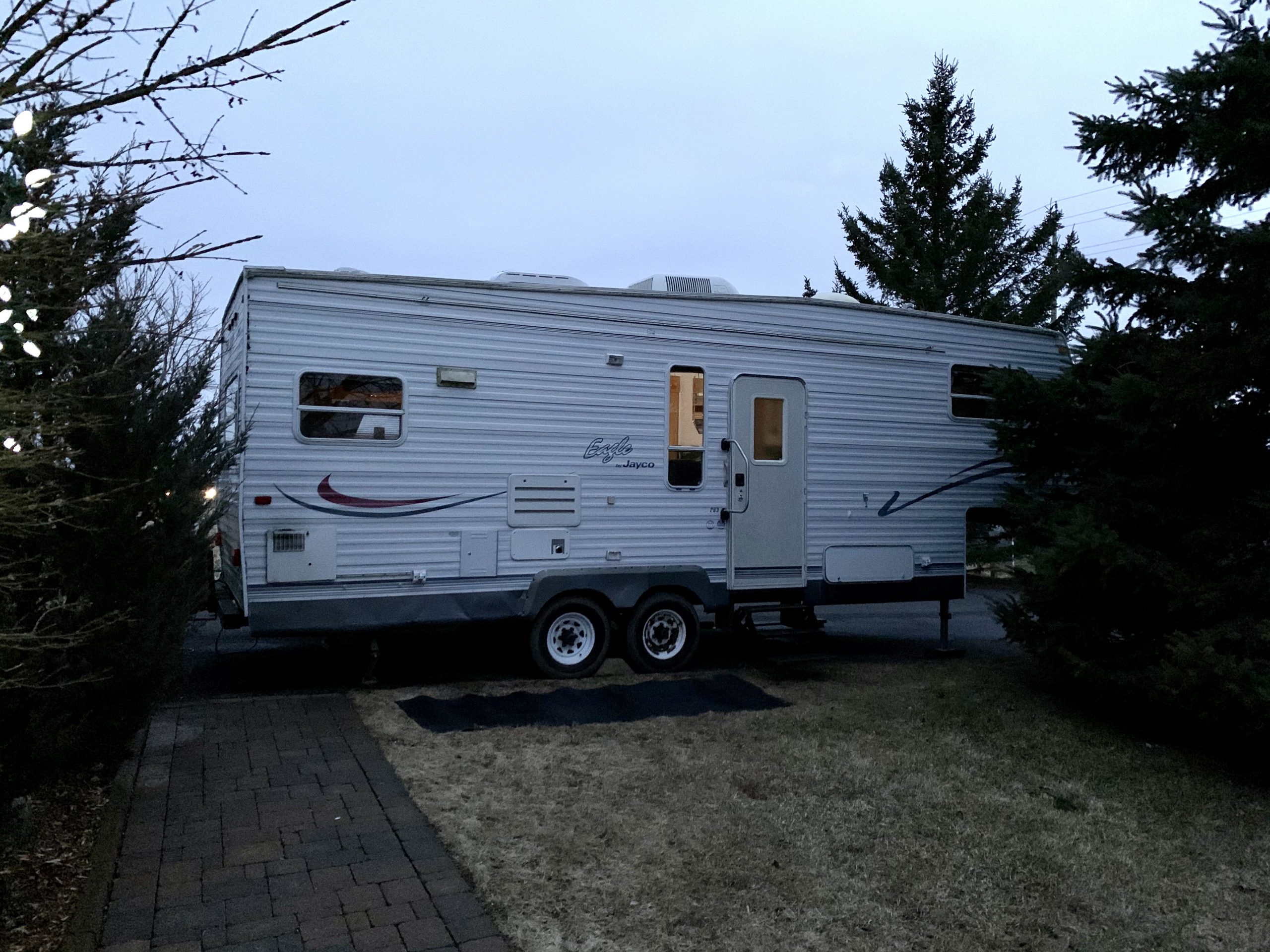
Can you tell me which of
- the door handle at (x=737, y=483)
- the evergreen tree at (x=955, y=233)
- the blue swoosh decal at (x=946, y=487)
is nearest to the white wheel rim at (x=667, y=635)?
the door handle at (x=737, y=483)

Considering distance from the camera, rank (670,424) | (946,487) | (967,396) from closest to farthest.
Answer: (670,424), (946,487), (967,396)

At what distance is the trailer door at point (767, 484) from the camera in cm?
881

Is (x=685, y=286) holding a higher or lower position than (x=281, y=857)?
higher

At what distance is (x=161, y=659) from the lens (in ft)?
17.2

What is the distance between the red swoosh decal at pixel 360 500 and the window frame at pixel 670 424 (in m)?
2.00

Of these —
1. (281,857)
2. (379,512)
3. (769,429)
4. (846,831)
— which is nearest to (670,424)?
(769,429)

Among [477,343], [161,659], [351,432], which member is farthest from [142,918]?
[477,343]

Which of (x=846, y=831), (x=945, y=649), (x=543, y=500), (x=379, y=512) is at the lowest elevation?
(x=846, y=831)

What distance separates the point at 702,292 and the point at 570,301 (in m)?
1.32

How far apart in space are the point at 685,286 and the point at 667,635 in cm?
312

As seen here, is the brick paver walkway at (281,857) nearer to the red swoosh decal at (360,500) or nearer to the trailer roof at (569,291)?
the red swoosh decal at (360,500)

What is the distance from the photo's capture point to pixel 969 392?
32.4 feet

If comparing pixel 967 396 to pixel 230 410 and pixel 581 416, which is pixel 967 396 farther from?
pixel 230 410

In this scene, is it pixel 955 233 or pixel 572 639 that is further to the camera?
pixel 955 233
